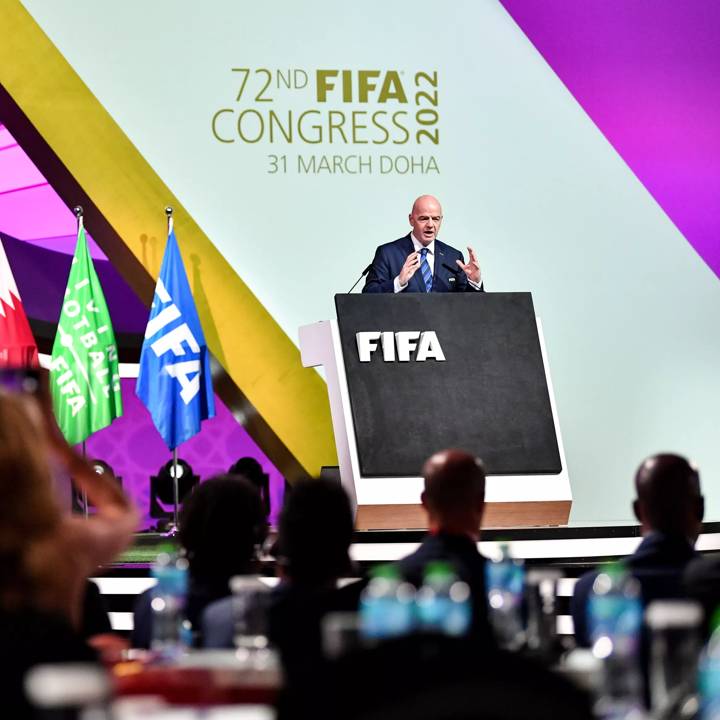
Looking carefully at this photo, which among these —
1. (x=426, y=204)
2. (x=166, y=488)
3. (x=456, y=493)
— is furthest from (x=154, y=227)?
(x=456, y=493)

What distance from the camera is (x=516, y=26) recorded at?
9.23m

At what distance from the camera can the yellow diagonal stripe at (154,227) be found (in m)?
8.38

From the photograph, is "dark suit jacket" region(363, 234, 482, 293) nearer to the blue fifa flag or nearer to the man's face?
the man's face

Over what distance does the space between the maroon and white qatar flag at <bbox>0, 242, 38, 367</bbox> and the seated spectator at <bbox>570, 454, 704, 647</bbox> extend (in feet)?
15.3

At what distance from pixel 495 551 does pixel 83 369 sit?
2684mm

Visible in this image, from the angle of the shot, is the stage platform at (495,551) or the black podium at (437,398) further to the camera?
the black podium at (437,398)

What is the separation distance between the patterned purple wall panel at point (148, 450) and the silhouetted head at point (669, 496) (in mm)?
5728

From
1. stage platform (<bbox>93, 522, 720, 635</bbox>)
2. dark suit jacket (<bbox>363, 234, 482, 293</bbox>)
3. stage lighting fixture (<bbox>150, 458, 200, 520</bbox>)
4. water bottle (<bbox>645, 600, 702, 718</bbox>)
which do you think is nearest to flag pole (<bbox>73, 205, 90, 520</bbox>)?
stage lighting fixture (<bbox>150, 458, 200, 520</bbox>)

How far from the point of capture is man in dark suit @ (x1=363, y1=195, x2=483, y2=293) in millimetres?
6953

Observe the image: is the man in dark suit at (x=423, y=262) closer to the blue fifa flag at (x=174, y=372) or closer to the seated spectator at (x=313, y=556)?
the blue fifa flag at (x=174, y=372)

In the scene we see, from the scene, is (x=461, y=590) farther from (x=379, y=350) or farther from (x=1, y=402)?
(x=379, y=350)

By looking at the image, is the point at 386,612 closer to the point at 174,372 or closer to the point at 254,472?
the point at 174,372

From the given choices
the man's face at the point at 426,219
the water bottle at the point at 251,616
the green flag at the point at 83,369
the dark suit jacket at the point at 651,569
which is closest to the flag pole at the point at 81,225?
the green flag at the point at 83,369

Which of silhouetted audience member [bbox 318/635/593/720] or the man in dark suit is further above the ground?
the man in dark suit
